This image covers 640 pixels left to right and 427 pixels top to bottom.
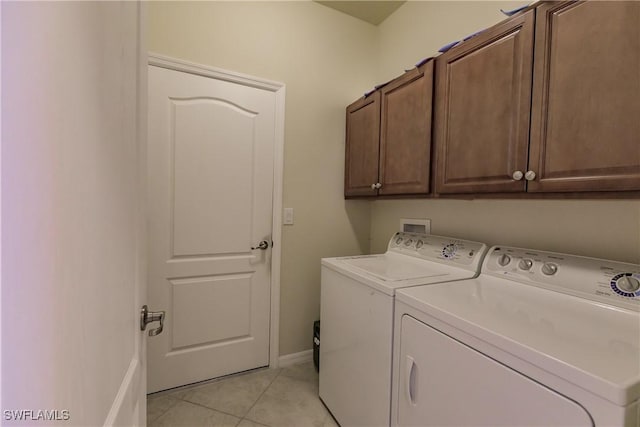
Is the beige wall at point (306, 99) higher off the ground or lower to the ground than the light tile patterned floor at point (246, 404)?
higher

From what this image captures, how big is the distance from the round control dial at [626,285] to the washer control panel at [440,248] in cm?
49

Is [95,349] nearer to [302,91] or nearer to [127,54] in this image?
[127,54]

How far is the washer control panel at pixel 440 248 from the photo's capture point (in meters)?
1.44

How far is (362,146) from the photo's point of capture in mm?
2074

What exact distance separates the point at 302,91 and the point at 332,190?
81 centimetres

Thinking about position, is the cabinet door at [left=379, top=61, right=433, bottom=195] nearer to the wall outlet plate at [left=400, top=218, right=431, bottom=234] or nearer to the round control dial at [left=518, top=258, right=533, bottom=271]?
the wall outlet plate at [left=400, top=218, right=431, bottom=234]

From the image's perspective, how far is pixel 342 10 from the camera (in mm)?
2240

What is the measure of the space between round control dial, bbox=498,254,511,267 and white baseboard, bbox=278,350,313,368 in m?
1.59

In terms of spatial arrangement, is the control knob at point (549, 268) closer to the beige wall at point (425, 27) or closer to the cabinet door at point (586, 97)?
the cabinet door at point (586, 97)

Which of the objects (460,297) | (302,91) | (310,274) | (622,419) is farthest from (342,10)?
(622,419)

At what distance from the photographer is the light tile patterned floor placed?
162cm

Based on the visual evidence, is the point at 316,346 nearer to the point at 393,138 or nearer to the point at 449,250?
the point at 449,250

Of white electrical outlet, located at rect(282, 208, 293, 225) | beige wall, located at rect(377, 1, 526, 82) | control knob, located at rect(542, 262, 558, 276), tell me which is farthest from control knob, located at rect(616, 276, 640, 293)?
white electrical outlet, located at rect(282, 208, 293, 225)

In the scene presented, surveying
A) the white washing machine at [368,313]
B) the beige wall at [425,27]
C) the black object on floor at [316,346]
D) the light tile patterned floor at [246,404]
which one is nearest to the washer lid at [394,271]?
the white washing machine at [368,313]
